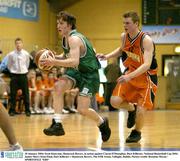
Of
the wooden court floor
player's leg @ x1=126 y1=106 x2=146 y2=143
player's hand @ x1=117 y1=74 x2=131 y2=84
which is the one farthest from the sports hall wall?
player's hand @ x1=117 y1=74 x2=131 y2=84

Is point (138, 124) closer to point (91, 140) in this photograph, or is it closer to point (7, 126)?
point (91, 140)

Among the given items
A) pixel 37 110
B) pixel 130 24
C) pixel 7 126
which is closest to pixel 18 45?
pixel 37 110

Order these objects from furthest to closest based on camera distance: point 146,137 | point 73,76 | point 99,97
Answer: point 99,97 < point 146,137 < point 73,76

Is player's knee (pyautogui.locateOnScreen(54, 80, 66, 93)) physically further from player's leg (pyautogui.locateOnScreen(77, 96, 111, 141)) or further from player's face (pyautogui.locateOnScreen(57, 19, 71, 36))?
player's face (pyautogui.locateOnScreen(57, 19, 71, 36))

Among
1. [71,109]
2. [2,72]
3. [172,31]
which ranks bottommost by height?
[71,109]

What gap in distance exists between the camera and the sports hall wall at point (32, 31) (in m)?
15.7

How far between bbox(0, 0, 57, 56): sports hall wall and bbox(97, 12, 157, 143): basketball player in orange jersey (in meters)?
8.57

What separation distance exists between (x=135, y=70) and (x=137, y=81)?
289 millimetres

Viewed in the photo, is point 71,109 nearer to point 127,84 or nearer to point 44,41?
point 44,41

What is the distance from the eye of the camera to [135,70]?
6.96 metres

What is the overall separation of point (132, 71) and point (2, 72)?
286 inches

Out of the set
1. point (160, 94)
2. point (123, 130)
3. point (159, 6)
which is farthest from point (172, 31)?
point (123, 130)

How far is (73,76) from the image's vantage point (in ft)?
23.4

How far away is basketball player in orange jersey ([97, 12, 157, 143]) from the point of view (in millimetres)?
6984
